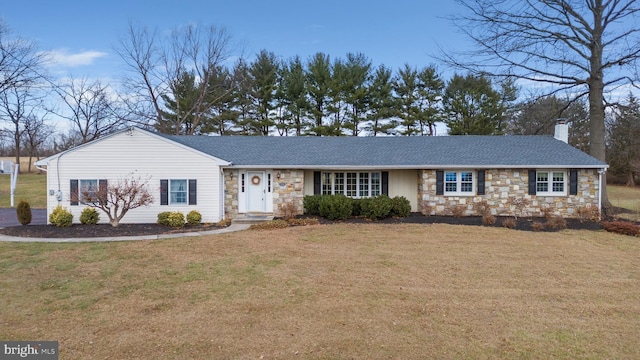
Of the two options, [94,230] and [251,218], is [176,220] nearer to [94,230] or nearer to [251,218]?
[94,230]

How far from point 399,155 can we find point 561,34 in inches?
405

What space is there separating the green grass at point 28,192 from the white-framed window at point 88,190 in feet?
34.8

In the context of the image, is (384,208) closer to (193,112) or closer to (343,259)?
(343,259)


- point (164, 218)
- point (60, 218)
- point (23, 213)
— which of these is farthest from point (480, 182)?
point (23, 213)

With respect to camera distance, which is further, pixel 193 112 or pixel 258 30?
pixel 193 112

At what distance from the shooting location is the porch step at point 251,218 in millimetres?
13625

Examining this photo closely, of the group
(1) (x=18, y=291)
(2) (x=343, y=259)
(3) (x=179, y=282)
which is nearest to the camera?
(1) (x=18, y=291)

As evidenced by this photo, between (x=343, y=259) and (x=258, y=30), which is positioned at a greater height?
(x=258, y=30)

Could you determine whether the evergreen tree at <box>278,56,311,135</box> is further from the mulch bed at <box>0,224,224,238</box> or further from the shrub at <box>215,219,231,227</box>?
the mulch bed at <box>0,224,224,238</box>

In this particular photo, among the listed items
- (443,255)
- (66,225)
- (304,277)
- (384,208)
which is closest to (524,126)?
(384,208)

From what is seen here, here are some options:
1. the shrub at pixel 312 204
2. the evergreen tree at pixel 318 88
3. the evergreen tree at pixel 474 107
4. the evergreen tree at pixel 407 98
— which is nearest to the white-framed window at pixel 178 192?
the shrub at pixel 312 204

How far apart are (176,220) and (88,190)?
139 inches

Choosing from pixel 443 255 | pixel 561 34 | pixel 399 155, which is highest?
pixel 561 34

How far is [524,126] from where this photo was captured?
31.7m
